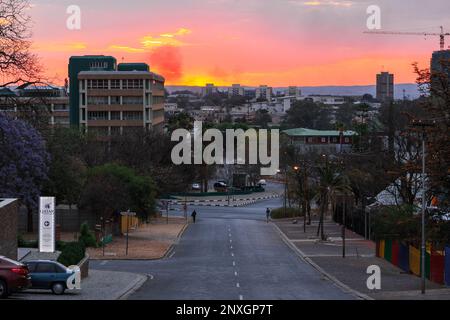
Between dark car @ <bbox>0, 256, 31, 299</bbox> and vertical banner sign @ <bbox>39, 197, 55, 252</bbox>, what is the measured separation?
372 inches

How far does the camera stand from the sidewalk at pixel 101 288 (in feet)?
99.5

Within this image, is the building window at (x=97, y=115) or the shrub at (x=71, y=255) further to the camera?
the building window at (x=97, y=115)

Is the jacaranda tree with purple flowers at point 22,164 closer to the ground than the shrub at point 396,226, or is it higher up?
higher up

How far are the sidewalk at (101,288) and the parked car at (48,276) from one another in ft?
0.90

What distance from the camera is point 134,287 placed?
3541 cm

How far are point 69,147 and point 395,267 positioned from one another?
1427 inches

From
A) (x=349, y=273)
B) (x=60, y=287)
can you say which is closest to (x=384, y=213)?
(x=349, y=273)

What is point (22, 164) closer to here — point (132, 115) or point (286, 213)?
point (286, 213)

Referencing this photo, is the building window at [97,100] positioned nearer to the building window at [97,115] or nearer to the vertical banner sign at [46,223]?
the building window at [97,115]

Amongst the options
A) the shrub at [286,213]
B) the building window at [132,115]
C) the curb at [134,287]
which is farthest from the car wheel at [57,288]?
the building window at [132,115]

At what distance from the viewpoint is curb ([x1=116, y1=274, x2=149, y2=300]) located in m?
31.8

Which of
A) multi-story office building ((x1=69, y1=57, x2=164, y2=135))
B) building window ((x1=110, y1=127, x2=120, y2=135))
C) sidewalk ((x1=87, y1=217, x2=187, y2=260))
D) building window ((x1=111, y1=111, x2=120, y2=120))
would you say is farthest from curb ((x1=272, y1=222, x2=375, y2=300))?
building window ((x1=111, y1=111, x2=120, y2=120))
